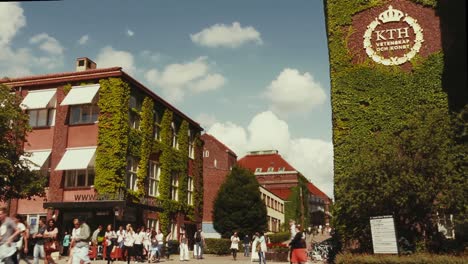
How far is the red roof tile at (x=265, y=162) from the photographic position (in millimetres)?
87406

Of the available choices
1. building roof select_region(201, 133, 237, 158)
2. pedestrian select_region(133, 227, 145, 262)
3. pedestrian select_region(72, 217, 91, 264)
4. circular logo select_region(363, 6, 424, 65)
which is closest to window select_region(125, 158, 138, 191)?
pedestrian select_region(133, 227, 145, 262)

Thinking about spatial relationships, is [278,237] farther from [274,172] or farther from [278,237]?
[274,172]

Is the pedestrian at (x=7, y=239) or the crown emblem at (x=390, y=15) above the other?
the crown emblem at (x=390, y=15)

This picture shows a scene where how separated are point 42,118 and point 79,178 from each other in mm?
5487

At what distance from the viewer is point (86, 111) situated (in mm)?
31109

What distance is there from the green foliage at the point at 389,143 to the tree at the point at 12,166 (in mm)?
17406

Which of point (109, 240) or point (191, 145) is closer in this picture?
point (109, 240)

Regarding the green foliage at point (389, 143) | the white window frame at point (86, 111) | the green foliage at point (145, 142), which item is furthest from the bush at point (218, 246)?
the green foliage at point (389, 143)

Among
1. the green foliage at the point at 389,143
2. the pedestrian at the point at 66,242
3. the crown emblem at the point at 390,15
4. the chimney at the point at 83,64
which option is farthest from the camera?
the chimney at the point at 83,64

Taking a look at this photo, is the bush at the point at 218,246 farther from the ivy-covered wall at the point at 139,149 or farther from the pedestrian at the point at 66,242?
the pedestrian at the point at 66,242

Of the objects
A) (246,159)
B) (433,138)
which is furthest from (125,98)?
(246,159)

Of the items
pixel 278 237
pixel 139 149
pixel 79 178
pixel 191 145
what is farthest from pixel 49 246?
pixel 278 237

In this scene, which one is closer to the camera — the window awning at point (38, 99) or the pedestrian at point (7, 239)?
the pedestrian at point (7, 239)

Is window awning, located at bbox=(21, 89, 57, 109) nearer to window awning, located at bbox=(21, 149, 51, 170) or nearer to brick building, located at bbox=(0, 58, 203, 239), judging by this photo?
brick building, located at bbox=(0, 58, 203, 239)
